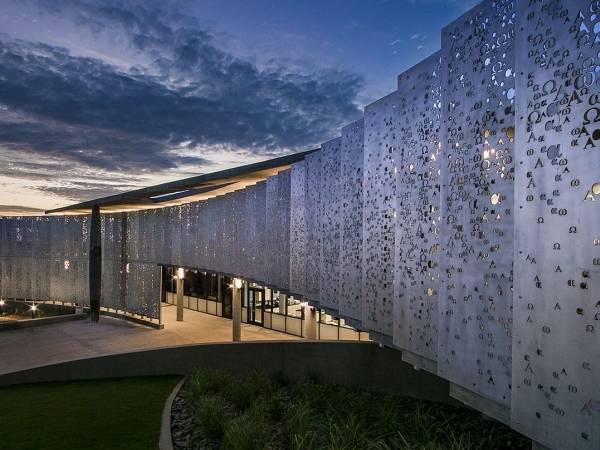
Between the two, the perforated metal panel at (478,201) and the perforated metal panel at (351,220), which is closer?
the perforated metal panel at (478,201)

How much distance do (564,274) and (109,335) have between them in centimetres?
2158

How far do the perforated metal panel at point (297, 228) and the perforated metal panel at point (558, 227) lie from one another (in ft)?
25.1

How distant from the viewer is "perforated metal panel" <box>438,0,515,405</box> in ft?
15.7

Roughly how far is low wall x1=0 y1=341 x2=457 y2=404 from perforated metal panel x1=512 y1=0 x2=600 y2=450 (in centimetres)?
669

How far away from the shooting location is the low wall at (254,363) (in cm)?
1111

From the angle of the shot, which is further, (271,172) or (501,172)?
(271,172)

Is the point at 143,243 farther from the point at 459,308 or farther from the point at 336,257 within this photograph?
the point at 459,308

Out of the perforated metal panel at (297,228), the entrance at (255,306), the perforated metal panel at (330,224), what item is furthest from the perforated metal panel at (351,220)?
the entrance at (255,306)

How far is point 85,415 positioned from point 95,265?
18.3 m

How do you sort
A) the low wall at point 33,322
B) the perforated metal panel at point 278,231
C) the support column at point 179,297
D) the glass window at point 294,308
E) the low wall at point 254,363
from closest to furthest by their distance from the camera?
the low wall at point 254,363 → the perforated metal panel at point 278,231 → the glass window at point 294,308 → the low wall at point 33,322 → the support column at point 179,297

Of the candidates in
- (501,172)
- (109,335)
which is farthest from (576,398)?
(109,335)

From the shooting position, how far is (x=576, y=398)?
12.8 feet

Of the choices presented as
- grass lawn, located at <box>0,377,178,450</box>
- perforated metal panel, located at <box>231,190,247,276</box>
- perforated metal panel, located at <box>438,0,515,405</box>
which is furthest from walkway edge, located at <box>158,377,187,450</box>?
perforated metal panel, located at <box>231,190,247,276</box>

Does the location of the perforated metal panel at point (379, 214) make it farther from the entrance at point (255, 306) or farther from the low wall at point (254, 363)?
the entrance at point (255, 306)
